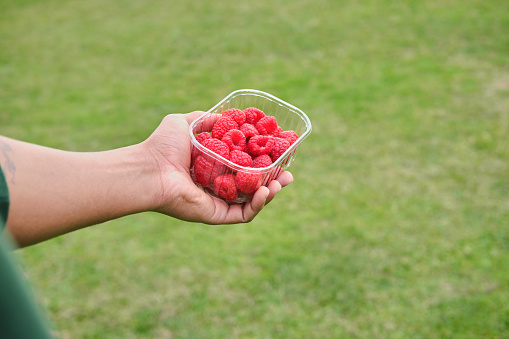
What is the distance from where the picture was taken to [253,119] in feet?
5.62

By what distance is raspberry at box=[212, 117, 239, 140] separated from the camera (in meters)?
1.60

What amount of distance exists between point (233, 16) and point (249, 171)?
467cm

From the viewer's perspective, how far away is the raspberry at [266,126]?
5.49 ft

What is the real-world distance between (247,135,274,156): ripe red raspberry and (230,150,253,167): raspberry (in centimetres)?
5

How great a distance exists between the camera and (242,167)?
148 centimetres

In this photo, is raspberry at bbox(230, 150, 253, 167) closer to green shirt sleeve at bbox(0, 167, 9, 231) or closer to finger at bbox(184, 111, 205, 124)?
finger at bbox(184, 111, 205, 124)

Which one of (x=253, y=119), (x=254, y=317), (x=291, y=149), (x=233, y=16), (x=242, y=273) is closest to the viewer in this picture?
(x=291, y=149)

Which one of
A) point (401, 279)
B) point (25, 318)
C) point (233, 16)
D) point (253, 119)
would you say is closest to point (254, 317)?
point (401, 279)

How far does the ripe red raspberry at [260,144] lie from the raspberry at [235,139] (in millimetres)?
24

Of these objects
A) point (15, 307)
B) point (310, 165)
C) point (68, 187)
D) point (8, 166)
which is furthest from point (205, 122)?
point (310, 165)

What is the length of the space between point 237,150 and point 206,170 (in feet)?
0.38

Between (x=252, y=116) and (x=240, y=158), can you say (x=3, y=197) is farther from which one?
(x=252, y=116)

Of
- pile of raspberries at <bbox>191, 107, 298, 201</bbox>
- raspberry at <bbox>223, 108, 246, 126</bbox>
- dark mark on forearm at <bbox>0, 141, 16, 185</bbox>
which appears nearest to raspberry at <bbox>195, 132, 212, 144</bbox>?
pile of raspberries at <bbox>191, 107, 298, 201</bbox>

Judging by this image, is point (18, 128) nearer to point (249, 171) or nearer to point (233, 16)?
point (233, 16)
